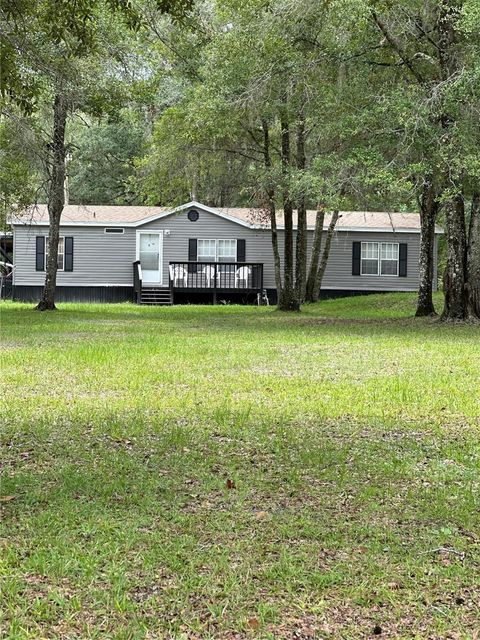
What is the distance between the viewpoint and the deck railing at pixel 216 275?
2634 centimetres

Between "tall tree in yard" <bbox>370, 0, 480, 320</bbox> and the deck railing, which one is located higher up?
"tall tree in yard" <bbox>370, 0, 480, 320</bbox>

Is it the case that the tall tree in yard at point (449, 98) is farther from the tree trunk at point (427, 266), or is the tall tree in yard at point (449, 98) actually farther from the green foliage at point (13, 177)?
the green foliage at point (13, 177)

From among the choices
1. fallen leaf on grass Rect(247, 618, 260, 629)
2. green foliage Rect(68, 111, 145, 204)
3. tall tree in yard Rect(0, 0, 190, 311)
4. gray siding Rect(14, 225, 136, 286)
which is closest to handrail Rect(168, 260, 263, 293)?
Answer: gray siding Rect(14, 225, 136, 286)

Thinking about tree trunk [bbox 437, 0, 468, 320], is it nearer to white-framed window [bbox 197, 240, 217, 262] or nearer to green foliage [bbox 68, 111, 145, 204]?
white-framed window [bbox 197, 240, 217, 262]

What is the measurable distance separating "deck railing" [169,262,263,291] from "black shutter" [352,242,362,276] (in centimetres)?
383

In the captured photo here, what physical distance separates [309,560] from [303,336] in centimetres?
955

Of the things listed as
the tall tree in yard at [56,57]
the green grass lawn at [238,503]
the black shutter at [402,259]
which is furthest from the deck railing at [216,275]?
the green grass lawn at [238,503]

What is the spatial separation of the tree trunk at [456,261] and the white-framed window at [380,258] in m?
13.4

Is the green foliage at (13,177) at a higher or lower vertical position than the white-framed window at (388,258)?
higher

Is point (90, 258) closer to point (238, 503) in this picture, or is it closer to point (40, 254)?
point (40, 254)

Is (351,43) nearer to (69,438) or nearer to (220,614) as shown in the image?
(69,438)

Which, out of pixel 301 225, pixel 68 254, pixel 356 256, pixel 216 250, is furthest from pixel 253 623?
pixel 356 256

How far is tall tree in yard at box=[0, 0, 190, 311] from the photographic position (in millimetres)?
6305

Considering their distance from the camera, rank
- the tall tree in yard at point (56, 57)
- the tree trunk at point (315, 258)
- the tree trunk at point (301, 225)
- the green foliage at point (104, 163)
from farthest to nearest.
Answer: the green foliage at point (104, 163) < the tree trunk at point (315, 258) < the tree trunk at point (301, 225) < the tall tree in yard at point (56, 57)
